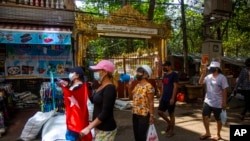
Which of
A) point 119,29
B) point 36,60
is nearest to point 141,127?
point 36,60

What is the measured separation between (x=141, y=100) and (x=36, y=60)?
6.96 m

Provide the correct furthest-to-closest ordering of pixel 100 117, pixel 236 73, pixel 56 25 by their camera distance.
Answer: pixel 236 73, pixel 56 25, pixel 100 117

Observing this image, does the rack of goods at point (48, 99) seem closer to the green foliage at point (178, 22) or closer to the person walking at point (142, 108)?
the person walking at point (142, 108)

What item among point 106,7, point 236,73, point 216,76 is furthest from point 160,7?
point 216,76

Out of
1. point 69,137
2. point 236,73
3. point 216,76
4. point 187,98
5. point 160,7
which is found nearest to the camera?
point 69,137

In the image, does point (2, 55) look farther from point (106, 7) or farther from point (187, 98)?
point (106, 7)

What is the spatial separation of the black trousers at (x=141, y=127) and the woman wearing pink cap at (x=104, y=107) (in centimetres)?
104

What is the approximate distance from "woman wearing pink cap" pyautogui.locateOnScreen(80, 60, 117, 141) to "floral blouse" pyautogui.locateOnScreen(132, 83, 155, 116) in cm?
110

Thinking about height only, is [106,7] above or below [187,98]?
above

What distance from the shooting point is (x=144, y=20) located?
12.2m

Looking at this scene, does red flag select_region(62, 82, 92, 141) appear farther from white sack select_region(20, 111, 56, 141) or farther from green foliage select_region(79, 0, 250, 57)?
green foliage select_region(79, 0, 250, 57)

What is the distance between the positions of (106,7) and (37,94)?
16.2 m

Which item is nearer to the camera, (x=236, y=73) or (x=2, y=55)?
(x=2, y=55)

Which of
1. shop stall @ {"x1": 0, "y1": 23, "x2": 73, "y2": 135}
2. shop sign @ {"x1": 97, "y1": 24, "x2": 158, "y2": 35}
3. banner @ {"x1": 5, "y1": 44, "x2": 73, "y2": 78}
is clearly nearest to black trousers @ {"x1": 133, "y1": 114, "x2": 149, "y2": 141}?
shop stall @ {"x1": 0, "y1": 23, "x2": 73, "y2": 135}
